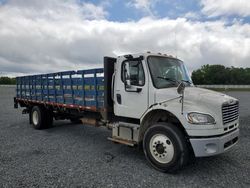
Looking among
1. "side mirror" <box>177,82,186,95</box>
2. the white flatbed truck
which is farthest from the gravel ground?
"side mirror" <box>177,82,186,95</box>

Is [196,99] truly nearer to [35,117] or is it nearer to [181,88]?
[181,88]

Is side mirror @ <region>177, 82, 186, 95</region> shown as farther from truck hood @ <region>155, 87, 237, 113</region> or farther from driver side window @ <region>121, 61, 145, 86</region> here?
driver side window @ <region>121, 61, 145, 86</region>

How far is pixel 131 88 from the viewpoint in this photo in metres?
5.25

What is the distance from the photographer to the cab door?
16.7ft

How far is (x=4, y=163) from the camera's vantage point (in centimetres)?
507

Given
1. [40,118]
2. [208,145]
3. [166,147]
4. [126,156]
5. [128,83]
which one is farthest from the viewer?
[40,118]

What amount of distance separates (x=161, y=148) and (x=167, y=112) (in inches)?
30.0

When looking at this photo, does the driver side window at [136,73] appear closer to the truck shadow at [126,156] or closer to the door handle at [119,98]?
the door handle at [119,98]

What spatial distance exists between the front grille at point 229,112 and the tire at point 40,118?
680 cm

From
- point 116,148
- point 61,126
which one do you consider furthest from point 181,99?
point 61,126

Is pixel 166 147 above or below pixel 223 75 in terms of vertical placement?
below

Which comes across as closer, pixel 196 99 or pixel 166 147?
pixel 196 99

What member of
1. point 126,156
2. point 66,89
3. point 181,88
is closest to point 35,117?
point 66,89

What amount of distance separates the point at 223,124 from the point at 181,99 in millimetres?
924
